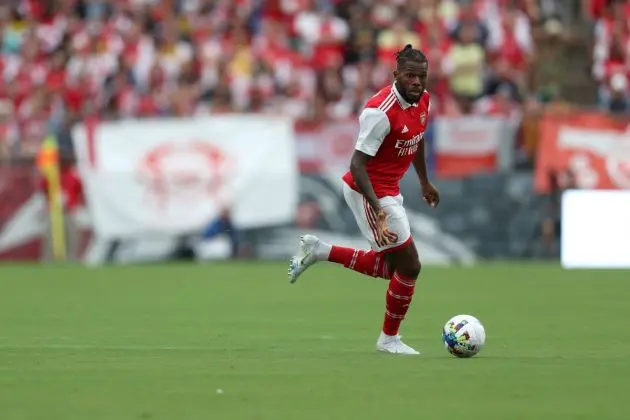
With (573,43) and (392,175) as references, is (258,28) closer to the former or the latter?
(573,43)

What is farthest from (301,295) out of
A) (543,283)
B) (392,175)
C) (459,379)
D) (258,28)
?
(258,28)

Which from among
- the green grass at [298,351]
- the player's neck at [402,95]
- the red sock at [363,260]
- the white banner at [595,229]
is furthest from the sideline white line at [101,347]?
the white banner at [595,229]

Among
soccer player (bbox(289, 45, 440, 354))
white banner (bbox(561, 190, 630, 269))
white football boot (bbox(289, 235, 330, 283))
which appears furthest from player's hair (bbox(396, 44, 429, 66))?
white banner (bbox(561, 190, 630, 269))

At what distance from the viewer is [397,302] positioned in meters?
11.0

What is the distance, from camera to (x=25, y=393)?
8.38 metres

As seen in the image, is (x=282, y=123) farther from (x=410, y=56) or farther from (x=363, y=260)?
(x=410, y=56)

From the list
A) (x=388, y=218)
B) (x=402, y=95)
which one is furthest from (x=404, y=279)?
(x=402, y=95)

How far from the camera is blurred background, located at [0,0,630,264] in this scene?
24.0 m

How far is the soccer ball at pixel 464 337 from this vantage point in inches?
410

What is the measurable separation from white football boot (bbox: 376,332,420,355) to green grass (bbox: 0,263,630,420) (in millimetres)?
107

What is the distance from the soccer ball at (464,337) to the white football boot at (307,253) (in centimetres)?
158

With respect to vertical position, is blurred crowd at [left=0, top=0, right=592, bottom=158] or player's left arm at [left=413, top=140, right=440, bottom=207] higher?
player's left arm at [left=413, top=140, right=440, bottom=207]

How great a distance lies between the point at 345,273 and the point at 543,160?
158 inches

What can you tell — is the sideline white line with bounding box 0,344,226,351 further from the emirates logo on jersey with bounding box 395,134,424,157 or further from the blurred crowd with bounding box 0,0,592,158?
the blurred crowd with bounding box 0,0,592,158
